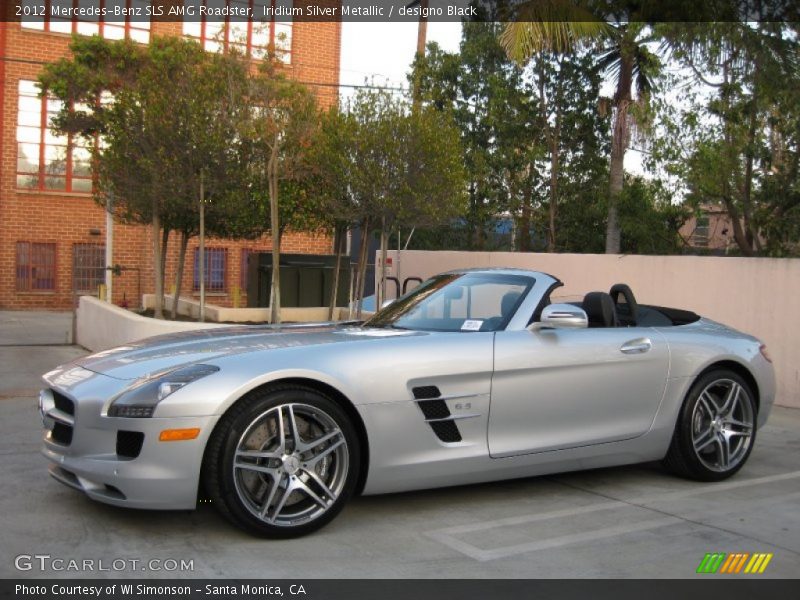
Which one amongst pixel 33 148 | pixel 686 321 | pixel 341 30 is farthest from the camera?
pixel 341 30

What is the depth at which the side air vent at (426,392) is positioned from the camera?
476cm

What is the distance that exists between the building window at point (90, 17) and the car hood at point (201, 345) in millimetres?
19810

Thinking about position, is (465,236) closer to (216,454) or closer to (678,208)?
(678,208)

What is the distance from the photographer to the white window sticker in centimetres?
524

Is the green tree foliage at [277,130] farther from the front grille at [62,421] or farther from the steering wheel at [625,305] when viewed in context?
the front grille at [62,421]

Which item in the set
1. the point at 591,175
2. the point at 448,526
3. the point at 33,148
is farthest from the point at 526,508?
the point at 33,148

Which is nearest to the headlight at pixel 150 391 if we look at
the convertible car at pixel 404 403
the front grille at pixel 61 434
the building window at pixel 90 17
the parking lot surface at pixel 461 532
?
the convertible car at pixel 404 403

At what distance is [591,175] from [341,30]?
12322mm

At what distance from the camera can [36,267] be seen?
2352cm

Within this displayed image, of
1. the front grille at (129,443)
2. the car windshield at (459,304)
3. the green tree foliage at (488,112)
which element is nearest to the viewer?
the front grille at (129,443)

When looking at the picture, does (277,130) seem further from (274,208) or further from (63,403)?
(63,403)

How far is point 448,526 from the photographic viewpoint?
15.7 ft

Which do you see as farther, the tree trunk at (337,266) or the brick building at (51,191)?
the brick building at (51,191)
